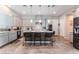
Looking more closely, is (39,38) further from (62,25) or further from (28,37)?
(62,25)

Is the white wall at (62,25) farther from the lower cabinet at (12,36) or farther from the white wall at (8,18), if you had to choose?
the lower cabinet at (12,36)

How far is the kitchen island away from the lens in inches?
273

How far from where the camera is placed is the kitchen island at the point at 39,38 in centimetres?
694

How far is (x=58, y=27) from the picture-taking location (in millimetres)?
6473

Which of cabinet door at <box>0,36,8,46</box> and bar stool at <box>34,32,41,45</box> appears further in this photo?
bar stool at <box>34,32,41,45</box>

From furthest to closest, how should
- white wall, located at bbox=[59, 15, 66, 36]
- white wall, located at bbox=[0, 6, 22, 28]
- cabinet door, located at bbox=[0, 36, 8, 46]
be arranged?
1. white wall, located at bbox=[0, 6, 22, 28]
2. white wall, located at bbox=[59, 15, 66, 36]
3. cabinet door, located at bbox=[0, 36, 8, 46]

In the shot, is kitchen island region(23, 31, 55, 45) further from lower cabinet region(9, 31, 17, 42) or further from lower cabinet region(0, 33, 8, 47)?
lower cabinet region(0, 33, 8, 47)

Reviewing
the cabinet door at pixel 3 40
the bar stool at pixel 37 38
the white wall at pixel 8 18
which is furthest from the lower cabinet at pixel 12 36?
the bar stool at pixel 37 38

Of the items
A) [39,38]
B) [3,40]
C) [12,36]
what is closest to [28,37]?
[39,38]

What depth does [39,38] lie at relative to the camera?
748cm

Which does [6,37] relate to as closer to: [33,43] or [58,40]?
[33,43]

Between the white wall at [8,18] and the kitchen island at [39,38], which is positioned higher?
the white wall at [8,18]

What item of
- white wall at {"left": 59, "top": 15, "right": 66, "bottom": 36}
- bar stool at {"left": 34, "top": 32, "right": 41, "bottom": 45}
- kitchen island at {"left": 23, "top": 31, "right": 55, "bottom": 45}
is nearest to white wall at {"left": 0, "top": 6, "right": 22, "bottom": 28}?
kitchen island at {"left": 23, "top": 31, "right": 55, "bottom": 45}
